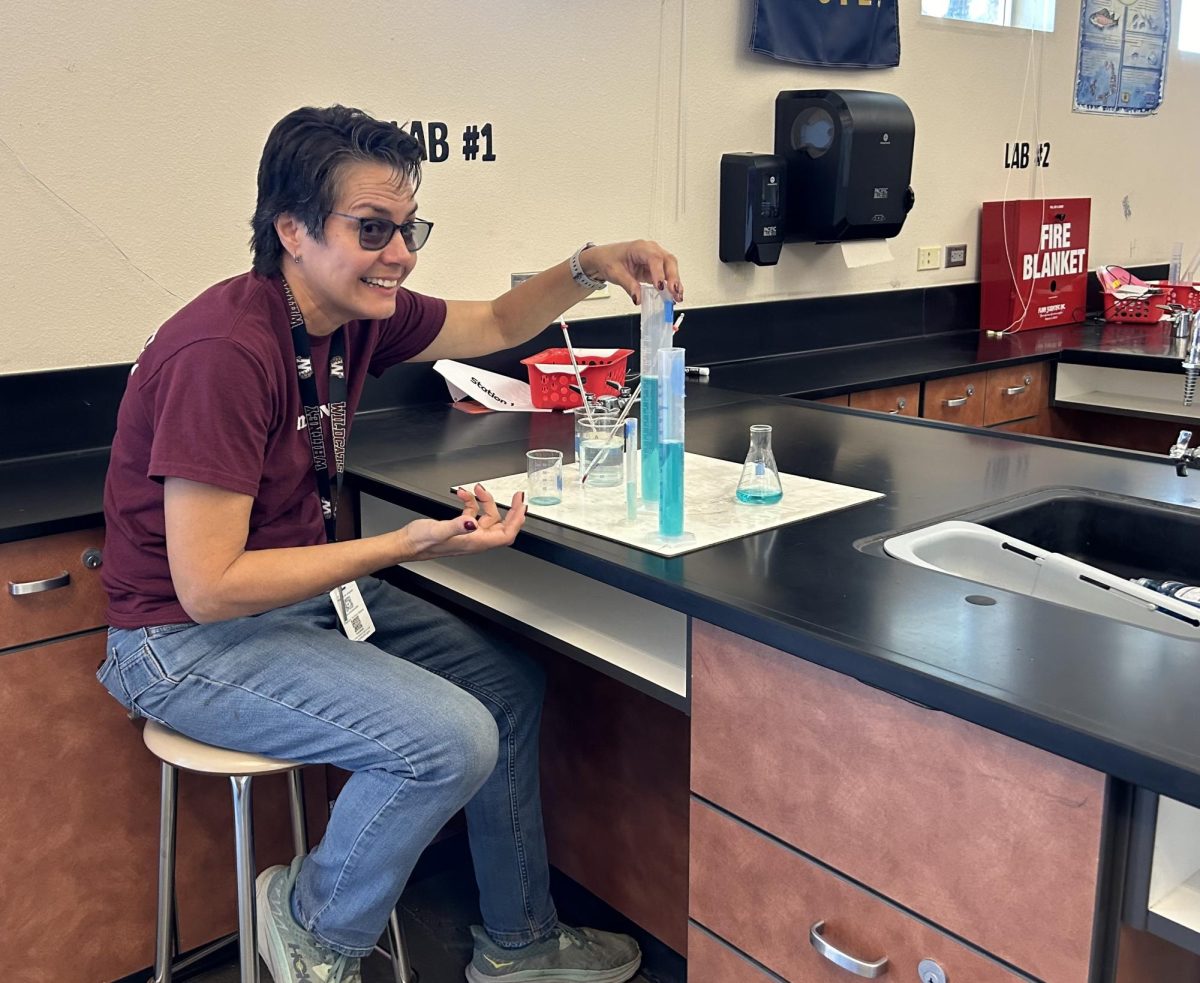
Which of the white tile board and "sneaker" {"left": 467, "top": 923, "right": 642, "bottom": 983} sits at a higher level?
the white tile board

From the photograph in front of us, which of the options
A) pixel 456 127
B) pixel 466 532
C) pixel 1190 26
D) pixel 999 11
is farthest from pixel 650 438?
pixel 1190 26

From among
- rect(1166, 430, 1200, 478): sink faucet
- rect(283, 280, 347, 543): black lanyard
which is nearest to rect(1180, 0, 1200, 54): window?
rect(1166, 430, 1200, 478): sink faucet

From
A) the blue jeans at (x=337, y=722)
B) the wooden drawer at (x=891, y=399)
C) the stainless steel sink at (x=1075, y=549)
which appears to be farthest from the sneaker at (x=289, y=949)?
the wooden drawer at (x=891, y=399)

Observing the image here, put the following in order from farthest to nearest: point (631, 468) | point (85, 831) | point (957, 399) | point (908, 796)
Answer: point (957, 399) → point (85, 831) → point (631, 468) → point (908, 796)

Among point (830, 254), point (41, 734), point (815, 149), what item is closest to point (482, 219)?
point (815, 149)

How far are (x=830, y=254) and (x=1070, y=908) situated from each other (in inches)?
104

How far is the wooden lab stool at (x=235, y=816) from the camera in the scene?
1.54 metres

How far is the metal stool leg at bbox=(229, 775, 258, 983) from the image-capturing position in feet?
5.24

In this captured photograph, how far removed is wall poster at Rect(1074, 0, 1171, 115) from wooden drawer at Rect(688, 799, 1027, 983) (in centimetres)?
352

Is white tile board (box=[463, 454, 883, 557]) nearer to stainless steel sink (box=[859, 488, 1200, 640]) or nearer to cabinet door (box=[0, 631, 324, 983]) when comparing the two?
stainless steel sink (box=[859, 488, 1200, 640])

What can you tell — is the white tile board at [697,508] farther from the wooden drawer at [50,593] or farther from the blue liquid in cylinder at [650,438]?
the wooden drawer at [50,593]

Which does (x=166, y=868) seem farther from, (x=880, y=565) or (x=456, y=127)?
(x=456, y=127)

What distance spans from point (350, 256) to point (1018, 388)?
232cm

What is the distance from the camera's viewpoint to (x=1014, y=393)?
3316 millimetres
